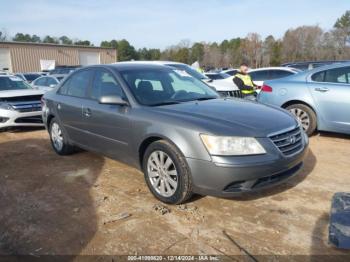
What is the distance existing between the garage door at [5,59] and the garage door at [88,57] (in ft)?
32.9

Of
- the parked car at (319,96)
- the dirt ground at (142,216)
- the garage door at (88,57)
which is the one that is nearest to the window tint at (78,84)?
the dirt ground at (142,216)

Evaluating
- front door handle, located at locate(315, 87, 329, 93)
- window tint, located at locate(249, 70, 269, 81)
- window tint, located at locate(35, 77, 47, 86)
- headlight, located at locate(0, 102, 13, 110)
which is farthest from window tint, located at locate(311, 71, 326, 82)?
window tint, located at locate(35, 77, 47, 86)

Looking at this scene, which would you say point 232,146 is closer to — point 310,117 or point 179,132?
point 179,132

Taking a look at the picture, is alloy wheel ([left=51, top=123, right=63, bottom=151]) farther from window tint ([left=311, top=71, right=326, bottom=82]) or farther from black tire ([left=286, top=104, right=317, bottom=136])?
window tint ([left=311, top=71, right=326, bottom=82])

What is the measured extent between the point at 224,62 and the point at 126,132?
224 feet

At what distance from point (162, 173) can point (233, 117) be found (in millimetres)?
991

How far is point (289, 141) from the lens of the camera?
11.7ft

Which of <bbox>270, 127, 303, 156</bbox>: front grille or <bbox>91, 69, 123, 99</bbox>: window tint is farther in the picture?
<bbox>91, 69, 123, 99</bbox>: window tint

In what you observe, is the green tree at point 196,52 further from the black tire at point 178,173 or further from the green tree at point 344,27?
the black tire at point 178,173

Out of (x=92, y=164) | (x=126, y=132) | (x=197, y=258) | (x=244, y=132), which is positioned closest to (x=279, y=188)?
(x=244, y=132)

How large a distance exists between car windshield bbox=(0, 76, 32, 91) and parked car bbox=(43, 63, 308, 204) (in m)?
4.50

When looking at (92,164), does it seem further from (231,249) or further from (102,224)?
(231,249)

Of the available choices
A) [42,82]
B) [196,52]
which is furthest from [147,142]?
[196,52]

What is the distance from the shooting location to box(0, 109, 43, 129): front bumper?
7672 mm
